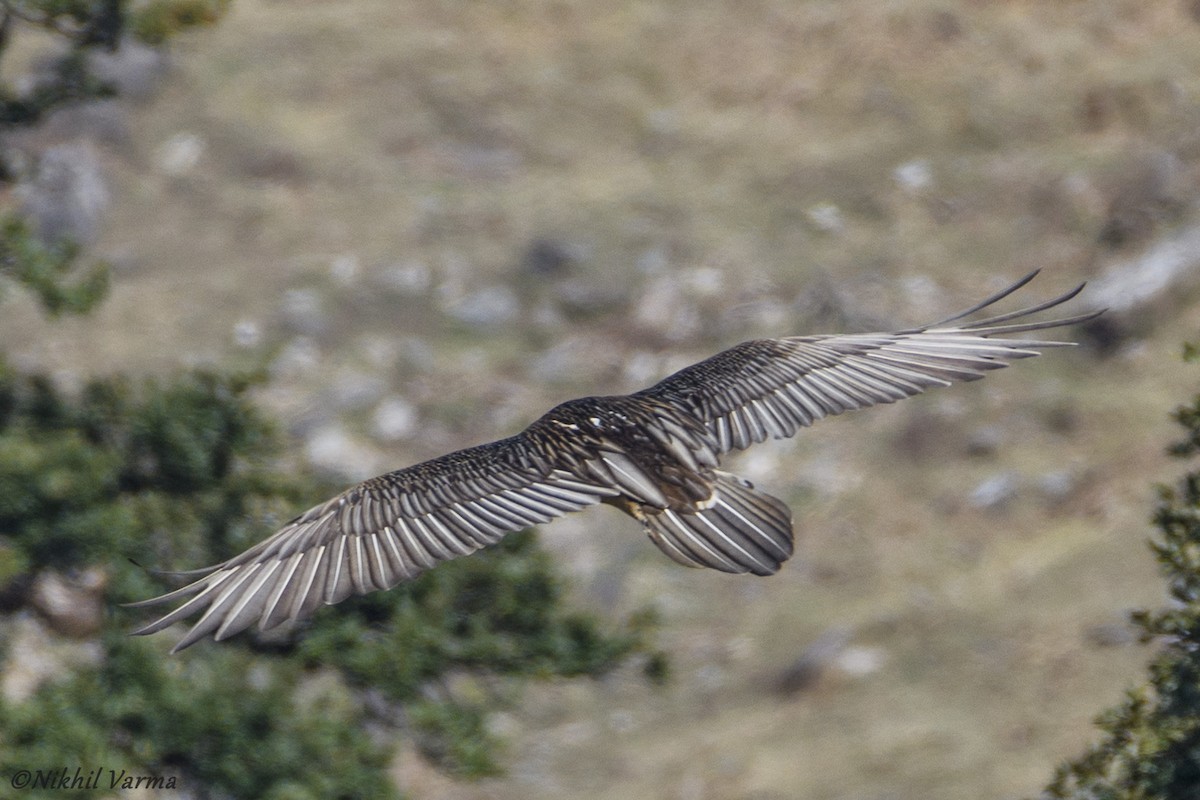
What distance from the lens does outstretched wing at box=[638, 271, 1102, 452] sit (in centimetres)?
809

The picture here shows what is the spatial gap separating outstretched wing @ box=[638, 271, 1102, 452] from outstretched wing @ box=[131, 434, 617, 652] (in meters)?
1.06

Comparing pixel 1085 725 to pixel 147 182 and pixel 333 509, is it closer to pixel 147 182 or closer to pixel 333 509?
pixel 333 509

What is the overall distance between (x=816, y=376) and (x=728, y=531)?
5.63 ft

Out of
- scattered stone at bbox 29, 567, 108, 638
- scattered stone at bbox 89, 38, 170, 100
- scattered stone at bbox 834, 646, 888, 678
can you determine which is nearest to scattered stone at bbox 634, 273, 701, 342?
scattered stone at bbox 834, 646, 888, 678

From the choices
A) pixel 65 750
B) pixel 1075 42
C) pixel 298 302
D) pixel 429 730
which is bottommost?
pixel 65 750

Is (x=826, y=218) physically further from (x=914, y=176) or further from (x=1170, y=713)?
(x=1170, y=713)

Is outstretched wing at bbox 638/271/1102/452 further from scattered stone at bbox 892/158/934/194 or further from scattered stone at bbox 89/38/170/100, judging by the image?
scattered stone at bbox 89/38/170/100

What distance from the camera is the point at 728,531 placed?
22.7 ft

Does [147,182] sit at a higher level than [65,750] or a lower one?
higher

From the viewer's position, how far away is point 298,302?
60.4 ft

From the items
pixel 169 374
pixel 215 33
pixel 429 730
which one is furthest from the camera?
pixel 215 33

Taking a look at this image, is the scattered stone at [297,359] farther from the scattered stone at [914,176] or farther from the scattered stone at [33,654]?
the scattered stone at [914,176]

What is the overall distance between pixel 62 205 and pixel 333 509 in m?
13.6

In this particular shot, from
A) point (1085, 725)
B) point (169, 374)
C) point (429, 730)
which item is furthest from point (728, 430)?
point (169, 374)
